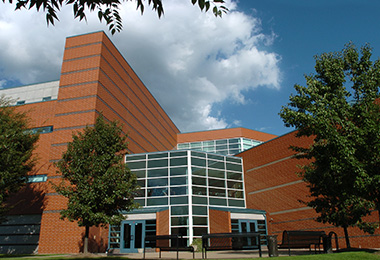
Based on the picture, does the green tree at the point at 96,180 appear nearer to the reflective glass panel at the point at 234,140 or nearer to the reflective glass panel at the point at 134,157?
the reflective glass panel at the point at 134,157

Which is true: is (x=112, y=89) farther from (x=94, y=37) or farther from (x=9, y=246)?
(x=9, y=246)

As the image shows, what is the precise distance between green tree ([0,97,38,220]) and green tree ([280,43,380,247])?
16299 millimetres

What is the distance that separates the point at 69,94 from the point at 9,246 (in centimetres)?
1332

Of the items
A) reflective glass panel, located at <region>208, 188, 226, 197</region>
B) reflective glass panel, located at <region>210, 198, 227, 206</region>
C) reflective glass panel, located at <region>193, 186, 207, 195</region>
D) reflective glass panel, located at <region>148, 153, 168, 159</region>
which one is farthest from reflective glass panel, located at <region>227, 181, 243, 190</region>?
reflective glass panel, located at <region>148, 153, 168, 159</region>

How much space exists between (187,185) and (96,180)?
10.3m

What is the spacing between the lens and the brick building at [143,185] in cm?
2202

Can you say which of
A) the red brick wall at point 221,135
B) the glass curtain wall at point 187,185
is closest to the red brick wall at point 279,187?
the glass curtain wall at point 187,185

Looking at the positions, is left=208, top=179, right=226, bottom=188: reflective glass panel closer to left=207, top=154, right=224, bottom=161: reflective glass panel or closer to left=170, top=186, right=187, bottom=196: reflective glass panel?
left=207, top=154, right=224, bottom=161: reflective glass panel

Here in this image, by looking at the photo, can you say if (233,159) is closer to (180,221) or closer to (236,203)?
(236,203)

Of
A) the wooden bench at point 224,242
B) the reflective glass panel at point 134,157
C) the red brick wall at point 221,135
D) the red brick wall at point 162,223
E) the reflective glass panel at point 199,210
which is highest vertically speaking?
the red brick wall at point 221,135

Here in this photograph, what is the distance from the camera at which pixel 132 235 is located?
Answer: 851 inches

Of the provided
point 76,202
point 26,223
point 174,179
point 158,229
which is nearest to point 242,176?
point 174,179

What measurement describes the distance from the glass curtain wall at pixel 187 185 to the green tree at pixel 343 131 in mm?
10555

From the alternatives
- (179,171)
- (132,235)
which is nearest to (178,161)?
(179,171)
